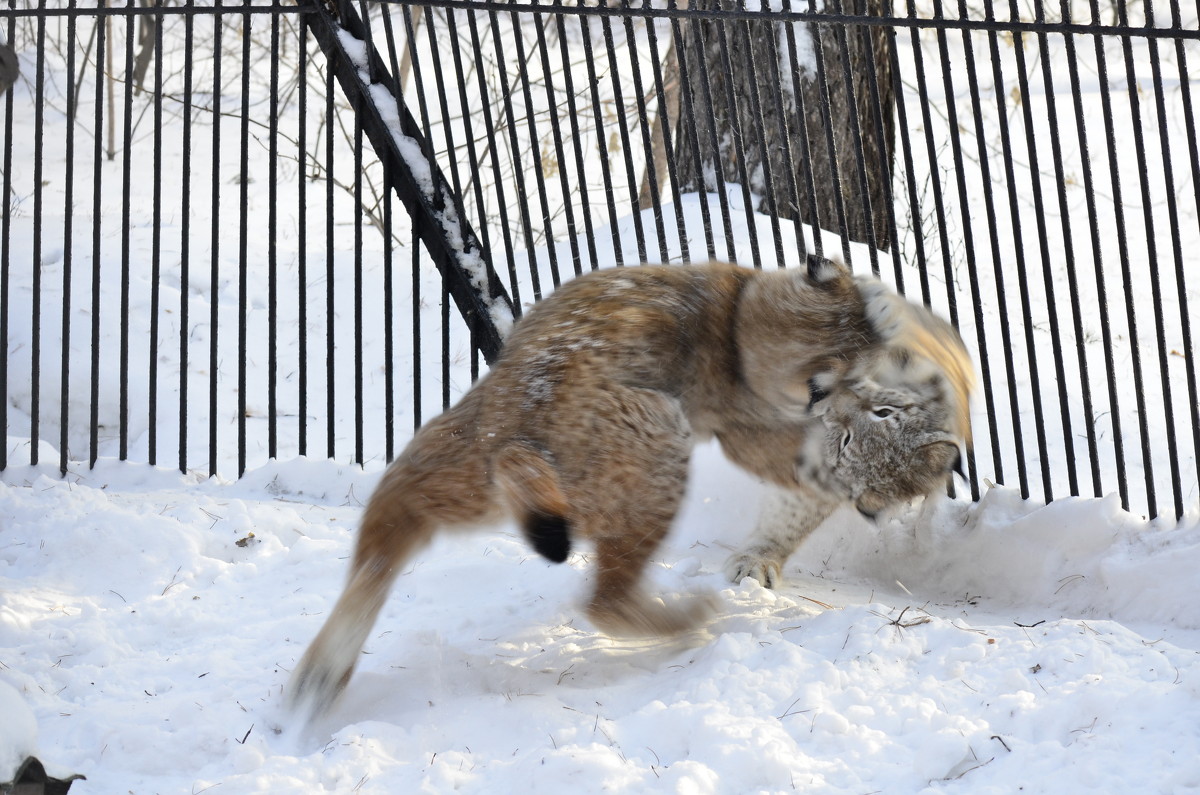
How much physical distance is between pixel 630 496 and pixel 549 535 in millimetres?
337

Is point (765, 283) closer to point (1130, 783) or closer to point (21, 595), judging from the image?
point (1130, 783)

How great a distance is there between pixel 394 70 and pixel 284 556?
2296mm

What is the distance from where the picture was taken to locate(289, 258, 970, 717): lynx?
3.24 metres

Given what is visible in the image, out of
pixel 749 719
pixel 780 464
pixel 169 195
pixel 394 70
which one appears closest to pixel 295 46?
pixel 169 195

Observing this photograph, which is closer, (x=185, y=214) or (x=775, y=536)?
(x=775, y=536)

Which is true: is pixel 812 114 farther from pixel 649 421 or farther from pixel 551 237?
pixel 649 421

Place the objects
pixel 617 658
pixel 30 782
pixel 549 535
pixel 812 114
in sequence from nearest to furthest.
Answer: pixel 30 782
pixel 549 535
pixel 617 658
pixel 812 114

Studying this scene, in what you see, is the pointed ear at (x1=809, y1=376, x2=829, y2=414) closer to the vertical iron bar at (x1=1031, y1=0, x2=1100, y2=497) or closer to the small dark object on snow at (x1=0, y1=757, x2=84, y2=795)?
the vertical iron bar at (x1=1031, y1=0, x2=1100, y2=497)

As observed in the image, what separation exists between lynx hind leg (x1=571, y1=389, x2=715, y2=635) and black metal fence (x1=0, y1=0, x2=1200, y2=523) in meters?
1.53

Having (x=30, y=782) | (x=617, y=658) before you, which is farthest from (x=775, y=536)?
(x=30, y=782)

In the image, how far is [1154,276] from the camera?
437 centimetres

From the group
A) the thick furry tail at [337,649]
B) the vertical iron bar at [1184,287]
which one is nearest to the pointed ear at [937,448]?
the vertical iron bar at [1184,287]

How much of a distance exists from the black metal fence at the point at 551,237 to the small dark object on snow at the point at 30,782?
2.92 m

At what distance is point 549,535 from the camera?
3119 mm
